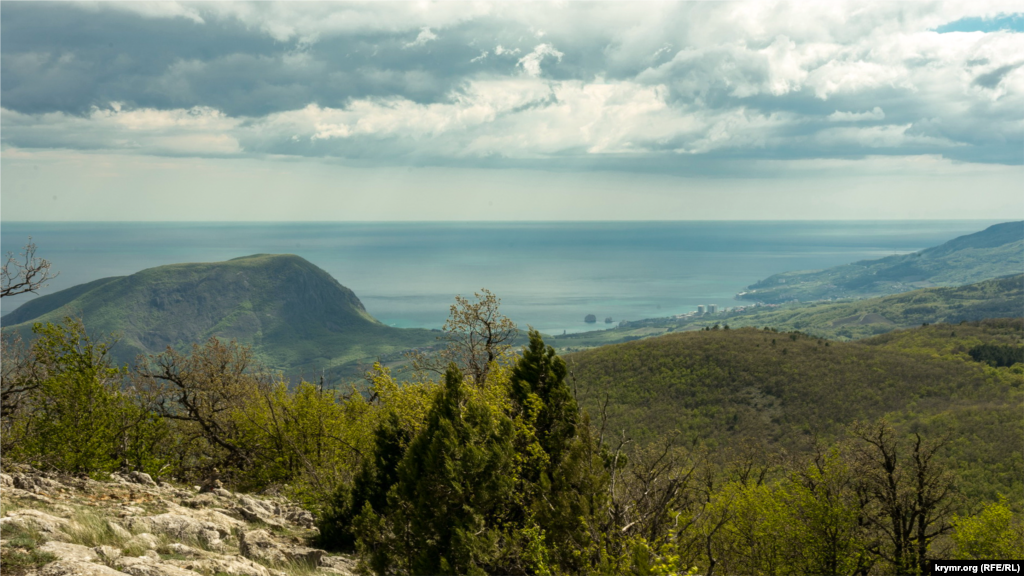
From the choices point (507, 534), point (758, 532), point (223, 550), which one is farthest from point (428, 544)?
point (758, 532)

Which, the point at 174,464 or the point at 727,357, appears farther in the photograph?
the point at 727,357

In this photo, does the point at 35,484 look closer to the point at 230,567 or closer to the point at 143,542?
the point at 143,542

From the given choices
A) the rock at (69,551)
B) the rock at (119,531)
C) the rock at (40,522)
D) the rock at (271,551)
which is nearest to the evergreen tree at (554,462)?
the rock at (271,551)

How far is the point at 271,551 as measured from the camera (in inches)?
703

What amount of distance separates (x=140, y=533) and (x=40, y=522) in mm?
A: 2512

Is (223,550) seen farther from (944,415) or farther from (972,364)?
(972,364)

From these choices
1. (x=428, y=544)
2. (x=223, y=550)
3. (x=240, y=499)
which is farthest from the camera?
(x=240, y=499)

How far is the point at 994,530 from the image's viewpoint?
3042 cm

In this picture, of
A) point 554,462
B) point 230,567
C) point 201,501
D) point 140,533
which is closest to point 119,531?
point 140,533

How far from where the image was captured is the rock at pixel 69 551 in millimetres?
12133

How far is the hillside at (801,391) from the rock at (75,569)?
213 ft

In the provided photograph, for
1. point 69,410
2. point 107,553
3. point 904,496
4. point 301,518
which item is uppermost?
point 69,410

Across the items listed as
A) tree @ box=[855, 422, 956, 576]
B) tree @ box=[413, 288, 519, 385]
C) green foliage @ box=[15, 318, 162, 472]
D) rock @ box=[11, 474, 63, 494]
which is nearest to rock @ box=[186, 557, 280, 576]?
rock @ box=[11, 474, 63, 494]

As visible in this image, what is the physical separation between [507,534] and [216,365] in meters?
26.8
